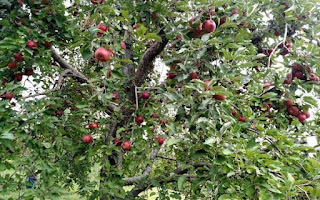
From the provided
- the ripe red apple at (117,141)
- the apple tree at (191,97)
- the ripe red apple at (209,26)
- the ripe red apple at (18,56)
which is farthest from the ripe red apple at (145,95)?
the ripe red apple at (18,56)

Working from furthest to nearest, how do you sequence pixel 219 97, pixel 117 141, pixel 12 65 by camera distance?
pixel 117 141, pixel 12 65, pixel 219 97

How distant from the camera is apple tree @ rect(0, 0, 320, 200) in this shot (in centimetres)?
137

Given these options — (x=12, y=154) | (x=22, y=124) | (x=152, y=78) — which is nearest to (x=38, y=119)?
(x=22, y=124)

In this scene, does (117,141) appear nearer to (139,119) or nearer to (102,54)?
(139,119)

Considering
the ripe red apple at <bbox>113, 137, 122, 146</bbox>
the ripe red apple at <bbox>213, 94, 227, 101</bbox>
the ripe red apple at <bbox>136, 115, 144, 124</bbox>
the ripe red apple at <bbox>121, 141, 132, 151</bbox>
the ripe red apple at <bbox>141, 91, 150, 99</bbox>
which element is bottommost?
the ripe red apple at <bbox>113, 137, 122, 146</bbox>

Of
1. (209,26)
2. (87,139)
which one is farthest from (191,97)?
(87,139)

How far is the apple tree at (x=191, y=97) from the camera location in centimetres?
137

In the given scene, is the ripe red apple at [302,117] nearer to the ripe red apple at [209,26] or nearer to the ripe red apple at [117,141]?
the ripe red apple at [209,26]

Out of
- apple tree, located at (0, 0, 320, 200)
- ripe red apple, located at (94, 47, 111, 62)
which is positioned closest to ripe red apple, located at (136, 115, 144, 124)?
apple tree, located at (0, 0, 320, 200)

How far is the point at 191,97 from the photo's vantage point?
1.49 m

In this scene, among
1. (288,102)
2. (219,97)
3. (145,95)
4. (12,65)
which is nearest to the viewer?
(219,97)

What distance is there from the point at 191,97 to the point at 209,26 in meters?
0.47

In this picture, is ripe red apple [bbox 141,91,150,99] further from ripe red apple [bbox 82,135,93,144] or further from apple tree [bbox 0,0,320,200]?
ripe red apple [bbox 82,135,93,144]

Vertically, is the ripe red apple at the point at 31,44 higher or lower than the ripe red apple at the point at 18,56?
higher
